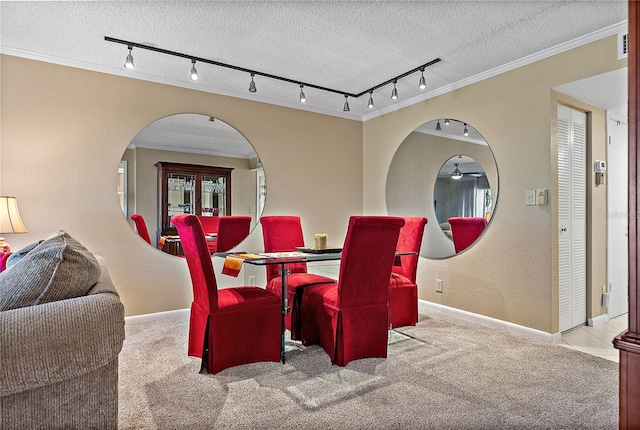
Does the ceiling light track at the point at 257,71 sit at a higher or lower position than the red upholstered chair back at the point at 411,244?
higher

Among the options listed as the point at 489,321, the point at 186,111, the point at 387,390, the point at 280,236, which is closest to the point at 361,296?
the point at 387,390

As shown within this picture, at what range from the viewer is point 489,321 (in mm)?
3359

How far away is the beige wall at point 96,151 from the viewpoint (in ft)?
9.80

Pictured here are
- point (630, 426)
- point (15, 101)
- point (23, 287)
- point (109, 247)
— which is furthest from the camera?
point (109, 247)

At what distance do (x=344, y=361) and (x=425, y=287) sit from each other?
1.93 meters

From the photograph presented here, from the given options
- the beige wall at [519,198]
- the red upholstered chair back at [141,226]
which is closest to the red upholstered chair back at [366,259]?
the beige wall at [519,198]

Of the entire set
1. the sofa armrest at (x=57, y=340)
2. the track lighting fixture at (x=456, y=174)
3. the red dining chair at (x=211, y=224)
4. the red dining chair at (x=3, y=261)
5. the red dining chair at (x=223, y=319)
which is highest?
the track lighting fixture at (x=456, y=174)

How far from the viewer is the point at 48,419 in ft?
3.73

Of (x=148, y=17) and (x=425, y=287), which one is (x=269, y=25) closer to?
(x=148, y=17)

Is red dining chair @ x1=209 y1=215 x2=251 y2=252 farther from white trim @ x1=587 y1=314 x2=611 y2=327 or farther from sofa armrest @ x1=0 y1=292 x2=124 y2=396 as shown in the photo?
white trim @ x1=587 y1=314 x2=611 y2=327

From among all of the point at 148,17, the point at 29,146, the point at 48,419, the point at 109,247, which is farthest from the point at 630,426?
the point at 29,146

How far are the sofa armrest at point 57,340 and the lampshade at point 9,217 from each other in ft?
6.50

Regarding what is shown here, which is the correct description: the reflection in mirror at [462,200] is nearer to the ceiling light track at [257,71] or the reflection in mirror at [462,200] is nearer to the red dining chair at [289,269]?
the ceiling light track at [257,71]

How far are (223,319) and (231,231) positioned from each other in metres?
1.71
